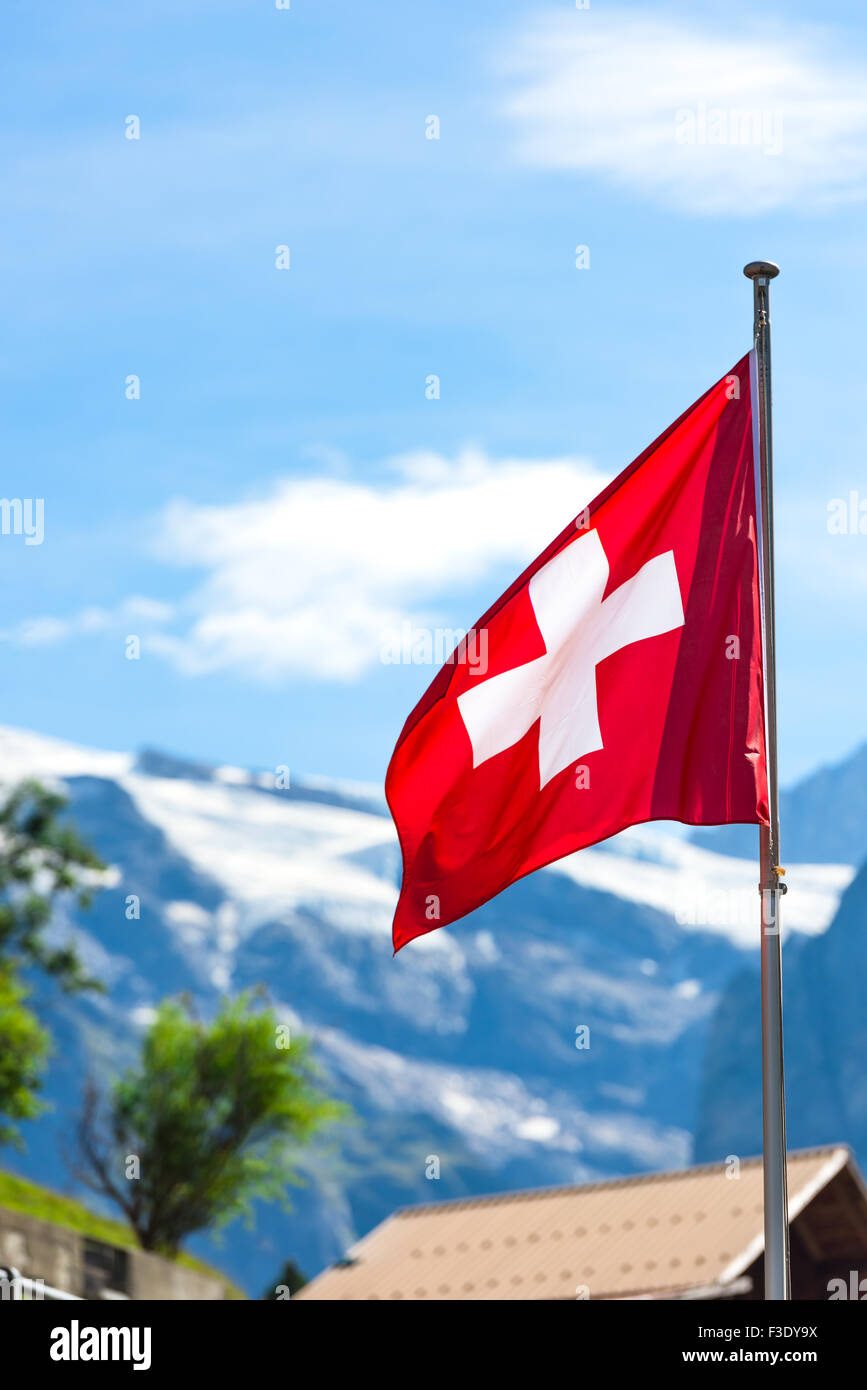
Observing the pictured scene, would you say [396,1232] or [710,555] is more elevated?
[710,555]

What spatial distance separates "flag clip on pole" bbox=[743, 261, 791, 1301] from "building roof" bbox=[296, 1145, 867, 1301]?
21.0 metres

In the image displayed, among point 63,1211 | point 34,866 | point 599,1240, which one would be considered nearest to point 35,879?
point 34,866

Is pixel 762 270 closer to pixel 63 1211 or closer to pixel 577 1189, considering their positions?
pixel 577 1189

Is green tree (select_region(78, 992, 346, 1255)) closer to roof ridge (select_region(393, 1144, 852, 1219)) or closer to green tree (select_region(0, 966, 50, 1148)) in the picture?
green tree (select_region(0, 966, 50, 1148))

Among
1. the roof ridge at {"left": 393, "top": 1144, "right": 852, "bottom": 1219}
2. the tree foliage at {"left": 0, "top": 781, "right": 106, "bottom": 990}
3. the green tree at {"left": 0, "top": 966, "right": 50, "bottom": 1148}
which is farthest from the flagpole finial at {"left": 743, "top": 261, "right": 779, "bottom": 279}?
the tree foliage at {"left": 0, "top": 781, "right": 106, "bottom": 990}

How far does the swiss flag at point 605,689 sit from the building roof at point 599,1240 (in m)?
20.7

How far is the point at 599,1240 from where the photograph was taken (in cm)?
3409

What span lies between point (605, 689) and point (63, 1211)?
232 ft
